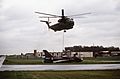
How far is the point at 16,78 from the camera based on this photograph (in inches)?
947

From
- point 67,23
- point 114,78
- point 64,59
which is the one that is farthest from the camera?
point 64,59

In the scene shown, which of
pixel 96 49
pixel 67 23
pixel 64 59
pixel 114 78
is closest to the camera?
pixel 114 78

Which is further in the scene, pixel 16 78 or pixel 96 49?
pixel 96 49

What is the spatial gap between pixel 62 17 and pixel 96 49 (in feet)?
347

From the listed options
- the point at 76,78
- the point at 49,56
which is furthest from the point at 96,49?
the point at 76,78

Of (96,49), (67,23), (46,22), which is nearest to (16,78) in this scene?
(67,23)

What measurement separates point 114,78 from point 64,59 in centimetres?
3931

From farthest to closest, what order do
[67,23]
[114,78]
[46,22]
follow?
[46,22]
[67,23]
[114,78]

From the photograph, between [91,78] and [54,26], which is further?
[54,26]

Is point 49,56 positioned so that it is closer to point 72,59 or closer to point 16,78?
point 72,59

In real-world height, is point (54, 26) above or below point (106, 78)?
above

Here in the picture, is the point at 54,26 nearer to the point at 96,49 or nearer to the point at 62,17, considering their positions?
the point at 62,17

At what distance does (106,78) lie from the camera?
2283cm

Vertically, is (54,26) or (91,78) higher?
(54,26)
